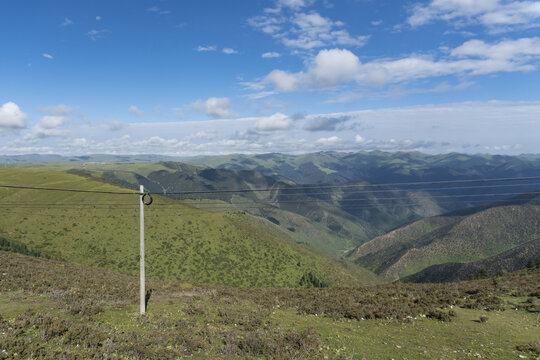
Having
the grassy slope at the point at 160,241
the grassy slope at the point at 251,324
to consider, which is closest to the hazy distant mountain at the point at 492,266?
the grassy slope at the point at 160,241

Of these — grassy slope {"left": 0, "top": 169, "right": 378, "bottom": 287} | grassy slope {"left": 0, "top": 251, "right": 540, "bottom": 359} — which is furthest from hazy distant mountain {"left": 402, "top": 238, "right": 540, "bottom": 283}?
grassy slope {"left": 0, "top": 251, "right": 540, "bottom": 359}

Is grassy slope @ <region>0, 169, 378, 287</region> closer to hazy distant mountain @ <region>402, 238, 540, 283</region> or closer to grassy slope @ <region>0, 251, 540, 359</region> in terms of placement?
hazy distant mountain @ <region>402, 238, 540, 283</region>

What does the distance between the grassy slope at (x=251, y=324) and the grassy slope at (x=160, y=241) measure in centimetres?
7503

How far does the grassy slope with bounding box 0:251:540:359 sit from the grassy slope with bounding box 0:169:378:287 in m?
75.0

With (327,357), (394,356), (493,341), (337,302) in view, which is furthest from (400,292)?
(327,357)

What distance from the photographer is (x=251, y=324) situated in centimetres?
2031

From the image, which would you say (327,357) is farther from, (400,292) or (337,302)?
(400,292)

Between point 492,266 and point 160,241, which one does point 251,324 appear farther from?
point 492,266

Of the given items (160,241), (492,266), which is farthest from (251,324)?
(492,266)

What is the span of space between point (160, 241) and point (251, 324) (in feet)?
363

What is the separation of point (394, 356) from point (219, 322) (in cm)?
1191

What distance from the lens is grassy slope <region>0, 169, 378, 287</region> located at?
102m

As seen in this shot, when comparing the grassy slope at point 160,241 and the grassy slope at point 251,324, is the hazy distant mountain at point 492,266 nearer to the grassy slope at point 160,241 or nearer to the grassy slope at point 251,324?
the grassy slope at point 160,241

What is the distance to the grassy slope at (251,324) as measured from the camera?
14.7m
